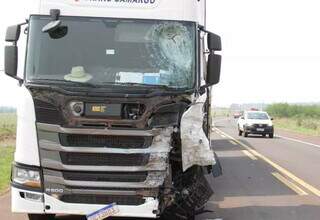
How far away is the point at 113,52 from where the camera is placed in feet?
27.0

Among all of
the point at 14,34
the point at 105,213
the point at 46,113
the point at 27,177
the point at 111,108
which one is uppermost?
the point at 14,34

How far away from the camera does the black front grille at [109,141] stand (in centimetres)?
776

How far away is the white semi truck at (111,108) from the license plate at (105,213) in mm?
46

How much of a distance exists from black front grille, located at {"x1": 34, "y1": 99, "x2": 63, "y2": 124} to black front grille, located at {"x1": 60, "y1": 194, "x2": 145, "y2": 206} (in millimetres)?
970

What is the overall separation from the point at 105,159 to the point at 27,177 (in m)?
1.02

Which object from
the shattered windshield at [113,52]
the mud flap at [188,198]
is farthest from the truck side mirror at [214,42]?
the mud flap at [188,198]

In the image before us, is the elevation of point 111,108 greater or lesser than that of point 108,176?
greater

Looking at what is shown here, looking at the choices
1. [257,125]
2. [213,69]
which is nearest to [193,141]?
[213,69]

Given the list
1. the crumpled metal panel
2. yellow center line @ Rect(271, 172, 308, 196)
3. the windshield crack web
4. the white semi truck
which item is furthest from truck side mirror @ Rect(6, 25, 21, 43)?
yellow center line @ Rect(271, 172, 308, 196)

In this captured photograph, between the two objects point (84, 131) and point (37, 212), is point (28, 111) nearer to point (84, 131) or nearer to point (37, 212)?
point (84, 131)

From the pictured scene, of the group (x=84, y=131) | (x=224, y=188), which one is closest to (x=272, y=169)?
(x=224, y=188)

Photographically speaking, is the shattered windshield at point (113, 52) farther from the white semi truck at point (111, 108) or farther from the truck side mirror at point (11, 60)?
the truck side mirror at point (11, 60)

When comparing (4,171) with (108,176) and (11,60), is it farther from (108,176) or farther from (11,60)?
(108,176)

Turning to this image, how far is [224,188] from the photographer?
13.7 metres
